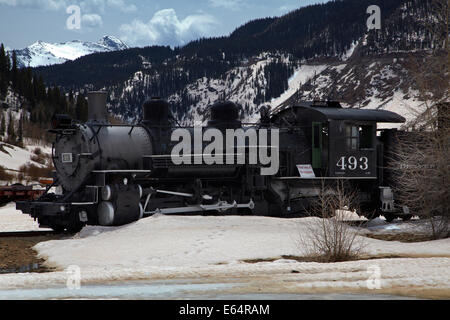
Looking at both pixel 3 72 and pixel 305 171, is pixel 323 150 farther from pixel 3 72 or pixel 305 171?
pixel 3 72

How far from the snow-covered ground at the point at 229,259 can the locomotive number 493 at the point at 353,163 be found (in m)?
3.51

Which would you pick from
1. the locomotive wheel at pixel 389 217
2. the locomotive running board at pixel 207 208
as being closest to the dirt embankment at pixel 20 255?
the locomotive running board at pixel 207 208

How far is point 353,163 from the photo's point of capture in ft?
68.1

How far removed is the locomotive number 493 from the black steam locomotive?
34 mm

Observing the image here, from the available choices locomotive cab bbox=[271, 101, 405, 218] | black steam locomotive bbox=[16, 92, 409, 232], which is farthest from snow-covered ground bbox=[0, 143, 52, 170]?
locomotive cab bbox=[271, 101, 405, 218]

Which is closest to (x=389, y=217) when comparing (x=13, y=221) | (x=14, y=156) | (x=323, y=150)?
(x=323, y=150)

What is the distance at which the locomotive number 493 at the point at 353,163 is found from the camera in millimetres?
20484

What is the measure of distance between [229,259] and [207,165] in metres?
6.30

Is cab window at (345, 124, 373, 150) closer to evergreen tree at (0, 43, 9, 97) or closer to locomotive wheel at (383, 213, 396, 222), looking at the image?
locomotive wheel at (383, 213, 396, 222)

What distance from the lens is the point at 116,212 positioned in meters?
16.5

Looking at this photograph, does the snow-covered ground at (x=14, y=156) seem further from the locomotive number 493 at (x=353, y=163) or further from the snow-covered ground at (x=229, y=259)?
the snow-covered ground at (x=229, y=259)

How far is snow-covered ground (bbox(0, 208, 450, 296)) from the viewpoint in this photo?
9531 millimetres
